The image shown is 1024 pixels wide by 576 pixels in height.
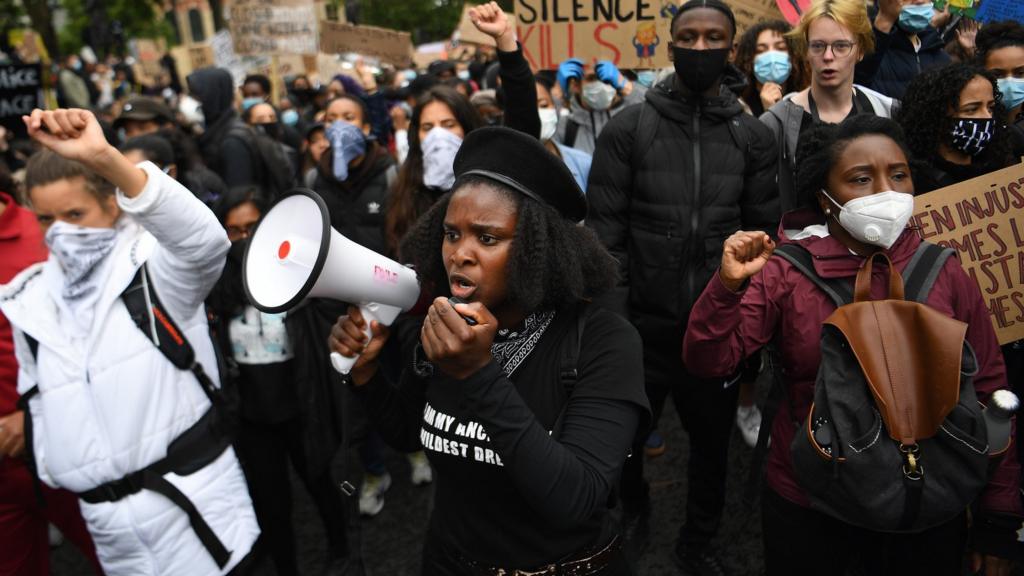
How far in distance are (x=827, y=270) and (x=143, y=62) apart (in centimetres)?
1782

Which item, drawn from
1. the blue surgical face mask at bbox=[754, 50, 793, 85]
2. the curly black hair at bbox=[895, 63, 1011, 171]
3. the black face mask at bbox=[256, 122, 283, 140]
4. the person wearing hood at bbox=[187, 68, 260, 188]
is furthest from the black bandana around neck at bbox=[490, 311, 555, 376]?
the black face mask at bbox=[256, 122, 283, 140]

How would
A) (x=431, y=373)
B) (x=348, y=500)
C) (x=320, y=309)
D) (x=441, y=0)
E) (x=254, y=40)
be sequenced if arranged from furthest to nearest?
(x=441, y=0), (x=254, y=40), (x=320, y=309), (x=348, y=500), (x=431, y=373)

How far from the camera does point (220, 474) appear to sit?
244cm

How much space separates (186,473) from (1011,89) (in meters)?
3.88

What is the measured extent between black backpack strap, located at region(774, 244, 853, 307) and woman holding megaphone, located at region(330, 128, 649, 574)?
66 cm

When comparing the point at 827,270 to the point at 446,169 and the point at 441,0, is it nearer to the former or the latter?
the point at 446,169

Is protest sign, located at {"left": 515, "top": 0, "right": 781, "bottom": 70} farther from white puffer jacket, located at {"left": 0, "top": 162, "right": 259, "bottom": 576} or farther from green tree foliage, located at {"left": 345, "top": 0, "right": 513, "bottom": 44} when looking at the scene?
green tree foliage, located at {"left": 345, "top": 0, "right": 513, "bottom": 44}

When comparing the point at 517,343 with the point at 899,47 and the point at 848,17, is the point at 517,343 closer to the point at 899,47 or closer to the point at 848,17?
the point at 848,17

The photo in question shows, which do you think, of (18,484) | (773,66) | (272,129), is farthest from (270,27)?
(18,484)

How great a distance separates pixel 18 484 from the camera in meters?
2.75

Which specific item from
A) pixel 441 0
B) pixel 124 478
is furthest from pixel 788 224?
pixel 441 0

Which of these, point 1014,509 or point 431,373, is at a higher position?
point 431,373

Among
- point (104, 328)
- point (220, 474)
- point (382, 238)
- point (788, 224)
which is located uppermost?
point (788, 224)

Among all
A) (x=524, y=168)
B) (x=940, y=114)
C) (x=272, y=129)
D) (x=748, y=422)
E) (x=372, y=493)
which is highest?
(x=524, y=168)
